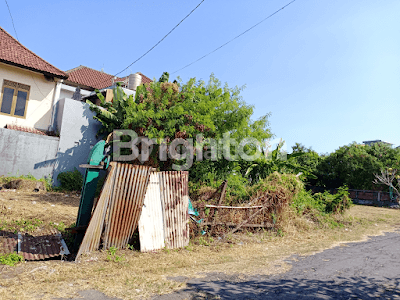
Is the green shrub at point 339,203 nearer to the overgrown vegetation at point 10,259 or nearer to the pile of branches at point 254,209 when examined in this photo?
the pile of branches at point 254,209

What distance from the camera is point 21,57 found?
14.5 m

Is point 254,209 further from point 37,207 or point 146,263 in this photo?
point 37,207

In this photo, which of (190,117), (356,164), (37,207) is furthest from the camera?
(356,164)

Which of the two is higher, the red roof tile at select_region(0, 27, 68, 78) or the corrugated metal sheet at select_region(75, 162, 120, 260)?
the red roof tile at select_region(0, 27, 68, 78)

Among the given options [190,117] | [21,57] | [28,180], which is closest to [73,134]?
[28,180]

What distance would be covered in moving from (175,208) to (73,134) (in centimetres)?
948

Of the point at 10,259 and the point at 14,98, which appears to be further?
the point at 14,98

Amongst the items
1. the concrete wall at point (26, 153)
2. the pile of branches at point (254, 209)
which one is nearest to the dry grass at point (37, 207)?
the concrete wall at point (26, 153)

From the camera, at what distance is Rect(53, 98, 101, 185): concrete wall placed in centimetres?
1359

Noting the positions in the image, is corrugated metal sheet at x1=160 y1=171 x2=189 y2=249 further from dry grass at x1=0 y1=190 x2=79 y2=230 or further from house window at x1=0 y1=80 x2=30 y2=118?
house window at x1=0 y1=80 x2=30 y2=118

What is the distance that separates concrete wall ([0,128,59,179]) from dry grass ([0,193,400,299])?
3133mm

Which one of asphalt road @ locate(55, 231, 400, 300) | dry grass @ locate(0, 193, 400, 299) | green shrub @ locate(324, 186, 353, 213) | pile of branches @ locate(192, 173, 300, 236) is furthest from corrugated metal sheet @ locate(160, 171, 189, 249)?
green shrub @ locate(324, 186, 353, 213)

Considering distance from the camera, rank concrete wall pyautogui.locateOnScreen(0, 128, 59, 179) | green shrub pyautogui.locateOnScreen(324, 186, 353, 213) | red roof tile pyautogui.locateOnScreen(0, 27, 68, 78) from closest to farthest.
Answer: green shrub pyautogui.locateOnScreen(324, 186, 353, 213) < concrete wall pyautogui.locateOnScreen(0, 128, 59, 179) < red roof tile pyautogui.locateOnScreen(0, 27, 68, 78)

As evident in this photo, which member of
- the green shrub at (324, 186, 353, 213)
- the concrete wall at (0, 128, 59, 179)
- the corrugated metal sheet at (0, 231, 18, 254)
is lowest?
the corrugated metal sheet at (0, 231, 18, 254)
